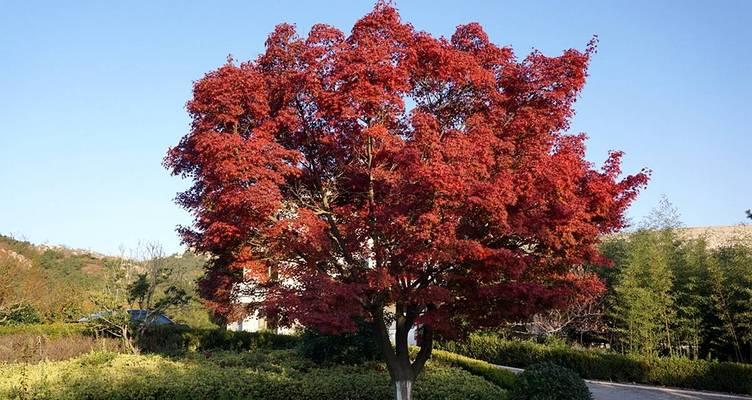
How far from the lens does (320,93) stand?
743 centimetres

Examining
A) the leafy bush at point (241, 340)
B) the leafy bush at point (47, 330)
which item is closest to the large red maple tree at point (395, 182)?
the leafy bush at point (241, 340)

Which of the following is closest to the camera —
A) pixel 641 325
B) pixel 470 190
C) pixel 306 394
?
pixel 470 190

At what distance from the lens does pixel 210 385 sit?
9.31 metres

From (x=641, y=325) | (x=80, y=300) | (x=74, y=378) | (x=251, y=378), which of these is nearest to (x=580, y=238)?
(x=251, y=378)

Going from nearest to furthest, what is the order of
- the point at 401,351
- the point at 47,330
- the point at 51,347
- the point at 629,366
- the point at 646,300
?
the point at 401,351
the point at 51,347
the point at 629,366
the point at 646,300
the point at 47,330

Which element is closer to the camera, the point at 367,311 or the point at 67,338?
the point at 367,311

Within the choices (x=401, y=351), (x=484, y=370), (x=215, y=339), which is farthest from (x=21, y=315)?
(x=401, y=351)

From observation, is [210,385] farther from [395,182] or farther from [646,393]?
[646,393]

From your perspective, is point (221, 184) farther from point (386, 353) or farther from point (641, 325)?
point (641, 325)

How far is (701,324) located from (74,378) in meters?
15.8

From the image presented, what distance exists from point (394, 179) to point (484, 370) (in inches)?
263

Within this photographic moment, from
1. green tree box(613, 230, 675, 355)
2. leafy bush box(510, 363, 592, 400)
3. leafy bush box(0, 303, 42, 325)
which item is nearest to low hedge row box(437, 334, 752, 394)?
green tree box(613, 230, 675, 355)

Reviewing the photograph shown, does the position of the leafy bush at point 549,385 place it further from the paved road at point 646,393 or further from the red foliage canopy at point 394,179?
the paved road at point 646,393

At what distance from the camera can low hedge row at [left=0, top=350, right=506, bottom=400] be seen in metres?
9.04
